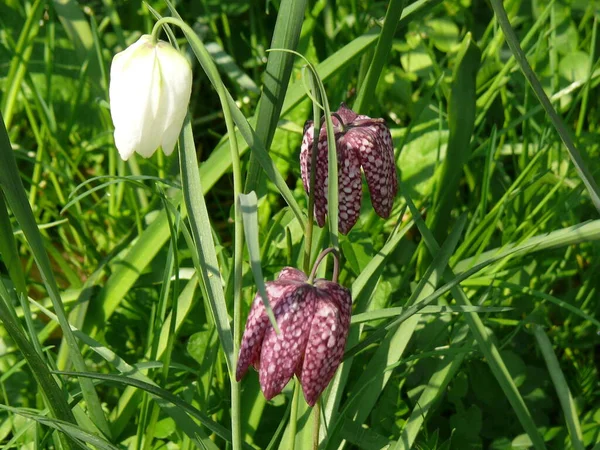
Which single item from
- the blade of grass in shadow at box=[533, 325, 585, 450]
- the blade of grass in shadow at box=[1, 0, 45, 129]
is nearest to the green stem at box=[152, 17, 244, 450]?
the blade of grass in shadow at box=[533, 325, 585, 450]

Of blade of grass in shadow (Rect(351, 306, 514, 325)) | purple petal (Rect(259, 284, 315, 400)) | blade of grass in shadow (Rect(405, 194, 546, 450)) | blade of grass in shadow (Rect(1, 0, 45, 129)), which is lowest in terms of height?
blade of grass in shadow (Rect(405, 194, 546, 450))

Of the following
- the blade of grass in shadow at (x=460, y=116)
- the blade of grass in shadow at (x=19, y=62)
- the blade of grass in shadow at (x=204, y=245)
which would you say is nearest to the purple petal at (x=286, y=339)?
the blade of grass in shadow at (x=204, y=245)

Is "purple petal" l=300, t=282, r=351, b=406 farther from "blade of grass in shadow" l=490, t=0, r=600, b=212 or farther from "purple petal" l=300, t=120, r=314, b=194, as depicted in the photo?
"blade of grass in shadow" l=490, t=0, r=600, b=212

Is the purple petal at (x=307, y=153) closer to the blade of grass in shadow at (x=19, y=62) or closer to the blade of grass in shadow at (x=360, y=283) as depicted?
the blade of grass in shadow at (x=360, y=283)

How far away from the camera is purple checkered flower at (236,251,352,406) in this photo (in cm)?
88

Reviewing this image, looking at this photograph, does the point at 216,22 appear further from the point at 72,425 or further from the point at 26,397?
the point at 72,425

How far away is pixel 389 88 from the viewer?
199cm

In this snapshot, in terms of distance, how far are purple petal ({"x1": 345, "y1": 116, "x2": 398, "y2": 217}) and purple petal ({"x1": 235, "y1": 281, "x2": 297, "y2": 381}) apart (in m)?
0.19

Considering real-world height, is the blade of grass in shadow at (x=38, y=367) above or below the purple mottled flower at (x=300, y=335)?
below

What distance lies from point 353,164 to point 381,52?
217 millimetres

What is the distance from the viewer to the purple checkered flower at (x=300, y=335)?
0.88 metres

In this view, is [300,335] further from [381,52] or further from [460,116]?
[460,116]

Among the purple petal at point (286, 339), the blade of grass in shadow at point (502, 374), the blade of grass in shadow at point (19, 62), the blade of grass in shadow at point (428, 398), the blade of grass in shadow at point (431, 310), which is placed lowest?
the blade of grass in shadow at point (428, 398)

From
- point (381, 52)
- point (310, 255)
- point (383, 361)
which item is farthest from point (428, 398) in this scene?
point (381, 52)
